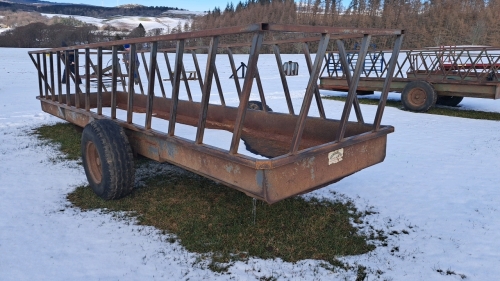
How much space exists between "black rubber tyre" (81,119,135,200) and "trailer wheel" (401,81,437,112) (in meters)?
7.81

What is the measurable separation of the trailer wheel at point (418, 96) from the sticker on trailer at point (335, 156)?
23.8 ft

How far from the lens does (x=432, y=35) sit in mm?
42688

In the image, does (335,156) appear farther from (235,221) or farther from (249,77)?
(235,221)

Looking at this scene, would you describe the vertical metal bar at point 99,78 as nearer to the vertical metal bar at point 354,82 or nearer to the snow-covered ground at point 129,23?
the vertical metal bar at point 354,82

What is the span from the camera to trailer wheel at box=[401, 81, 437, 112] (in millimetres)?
8861

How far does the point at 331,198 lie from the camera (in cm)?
395

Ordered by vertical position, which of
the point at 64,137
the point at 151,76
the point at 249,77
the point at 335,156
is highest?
the point at 249,77

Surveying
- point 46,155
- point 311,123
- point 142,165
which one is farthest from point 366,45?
point 46,155

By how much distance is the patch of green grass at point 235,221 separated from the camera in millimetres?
2926

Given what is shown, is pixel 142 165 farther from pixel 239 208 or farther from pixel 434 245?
pixel 434 245

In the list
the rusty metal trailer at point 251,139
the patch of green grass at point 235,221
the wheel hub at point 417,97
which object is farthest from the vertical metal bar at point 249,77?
the wheel hub at point 417,97

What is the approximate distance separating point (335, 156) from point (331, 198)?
141 centimetres

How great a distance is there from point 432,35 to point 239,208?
46.5m

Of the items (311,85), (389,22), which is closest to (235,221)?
(311,85)
